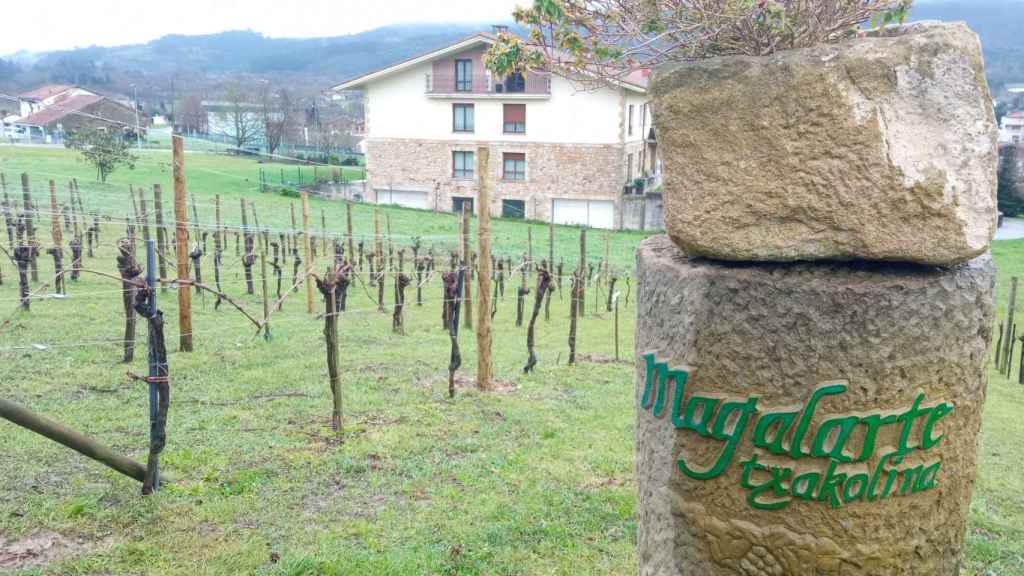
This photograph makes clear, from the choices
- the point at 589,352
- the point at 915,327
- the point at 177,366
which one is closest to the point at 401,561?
the point at 915,327

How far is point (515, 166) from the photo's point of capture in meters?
35.0

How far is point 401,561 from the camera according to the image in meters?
5.14

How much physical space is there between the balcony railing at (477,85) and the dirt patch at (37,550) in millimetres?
30051

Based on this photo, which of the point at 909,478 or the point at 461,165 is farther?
the point at 461,165

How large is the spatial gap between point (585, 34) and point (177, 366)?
7212 mm

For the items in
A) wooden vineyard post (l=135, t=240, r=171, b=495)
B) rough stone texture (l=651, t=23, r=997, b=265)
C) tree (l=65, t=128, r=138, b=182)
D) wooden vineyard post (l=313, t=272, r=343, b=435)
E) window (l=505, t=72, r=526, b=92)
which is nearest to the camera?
rough stone texture (l=651, t=23, r=997, b=265)

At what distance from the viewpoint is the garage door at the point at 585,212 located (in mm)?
34500

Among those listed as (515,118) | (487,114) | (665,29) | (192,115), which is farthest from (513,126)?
(665,29)

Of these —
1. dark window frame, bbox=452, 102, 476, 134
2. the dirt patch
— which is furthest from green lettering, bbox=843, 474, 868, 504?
dark window frame, bbox=452, 102, 476, 134

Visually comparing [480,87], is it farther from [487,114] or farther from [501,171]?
[501,171]

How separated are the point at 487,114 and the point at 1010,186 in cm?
2180

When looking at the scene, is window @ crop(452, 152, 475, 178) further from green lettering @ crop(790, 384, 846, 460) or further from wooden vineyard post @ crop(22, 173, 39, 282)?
green lettering @ crop(790, 384, 846, 460)

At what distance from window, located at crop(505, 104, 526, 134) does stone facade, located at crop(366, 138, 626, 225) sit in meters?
0.56

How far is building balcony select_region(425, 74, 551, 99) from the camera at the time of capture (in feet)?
111
